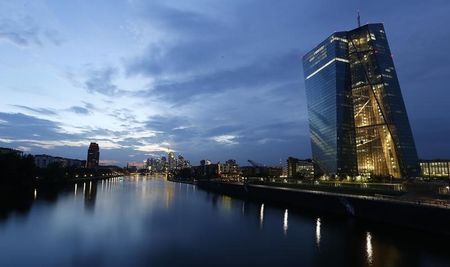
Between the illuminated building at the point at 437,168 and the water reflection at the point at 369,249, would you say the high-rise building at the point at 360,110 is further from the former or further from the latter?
the water reflection at the point at 369,249

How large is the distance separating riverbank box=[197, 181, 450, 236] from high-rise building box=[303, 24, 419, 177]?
48.5m

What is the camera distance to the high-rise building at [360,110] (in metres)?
120

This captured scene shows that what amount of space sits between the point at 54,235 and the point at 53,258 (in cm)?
1146

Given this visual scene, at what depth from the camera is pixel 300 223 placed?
2197 inches

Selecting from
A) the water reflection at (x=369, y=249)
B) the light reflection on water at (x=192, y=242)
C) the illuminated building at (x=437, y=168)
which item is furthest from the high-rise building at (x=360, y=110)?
the water reflection at (x=369, y=249)

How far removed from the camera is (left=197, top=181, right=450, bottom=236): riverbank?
41625 mm

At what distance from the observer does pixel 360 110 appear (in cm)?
13212

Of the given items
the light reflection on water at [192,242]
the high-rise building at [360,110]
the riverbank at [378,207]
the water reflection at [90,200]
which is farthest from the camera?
the high-rise building at [360,110]

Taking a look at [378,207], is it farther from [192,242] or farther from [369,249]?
[192,242]

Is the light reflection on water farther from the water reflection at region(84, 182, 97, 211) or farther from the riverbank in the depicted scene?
the water reflection at region(84, 182, 97, 211)

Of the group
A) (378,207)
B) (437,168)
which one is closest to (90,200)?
(378,207)

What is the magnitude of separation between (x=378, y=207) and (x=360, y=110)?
281 feet

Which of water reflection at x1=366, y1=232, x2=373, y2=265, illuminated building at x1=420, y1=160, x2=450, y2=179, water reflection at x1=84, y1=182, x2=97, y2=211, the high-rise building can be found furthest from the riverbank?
illuminated building at x1=420, y1=160, x2=450, y2=179

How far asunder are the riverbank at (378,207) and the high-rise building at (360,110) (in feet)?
159
